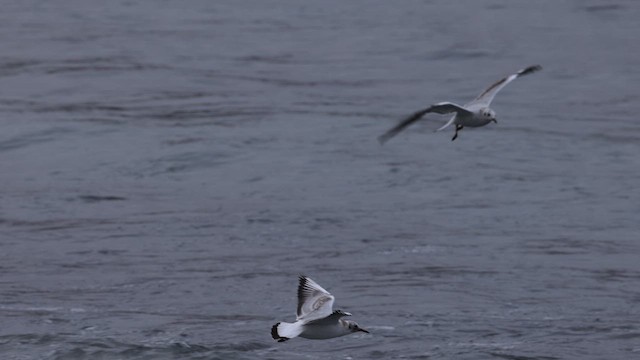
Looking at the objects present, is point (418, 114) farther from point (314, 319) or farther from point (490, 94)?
point (314, 319)

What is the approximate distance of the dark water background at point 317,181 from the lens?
16.9 meters

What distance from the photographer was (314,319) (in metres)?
13.8

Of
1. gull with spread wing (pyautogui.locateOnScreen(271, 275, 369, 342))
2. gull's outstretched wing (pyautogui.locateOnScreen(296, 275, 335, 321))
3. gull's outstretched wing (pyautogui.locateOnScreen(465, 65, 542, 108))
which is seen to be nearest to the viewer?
gull with spread wing (pyautogui.locateOnScreen(271, 275, 369, 342))

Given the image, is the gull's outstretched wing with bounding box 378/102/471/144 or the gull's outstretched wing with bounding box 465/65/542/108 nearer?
the gull's outstretched wing with bounding box 378/102/471/144

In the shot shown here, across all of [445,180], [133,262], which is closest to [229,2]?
[445,180]

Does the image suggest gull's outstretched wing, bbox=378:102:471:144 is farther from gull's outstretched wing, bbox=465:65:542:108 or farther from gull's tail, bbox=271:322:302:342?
gull's tail, bbox=271:322:302:342

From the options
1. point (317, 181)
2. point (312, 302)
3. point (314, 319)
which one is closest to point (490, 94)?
point (312, 302)

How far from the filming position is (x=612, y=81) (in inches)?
1071

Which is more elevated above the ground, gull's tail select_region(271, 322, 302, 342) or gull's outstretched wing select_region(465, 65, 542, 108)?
gull's outstretched wing select_region(465, 65, 542, 108)

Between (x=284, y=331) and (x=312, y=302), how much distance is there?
864 millimetres

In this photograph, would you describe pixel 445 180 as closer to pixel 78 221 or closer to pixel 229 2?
pixel 78 221

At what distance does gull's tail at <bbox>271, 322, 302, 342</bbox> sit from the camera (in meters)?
13.2

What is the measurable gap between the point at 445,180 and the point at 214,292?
5204mm

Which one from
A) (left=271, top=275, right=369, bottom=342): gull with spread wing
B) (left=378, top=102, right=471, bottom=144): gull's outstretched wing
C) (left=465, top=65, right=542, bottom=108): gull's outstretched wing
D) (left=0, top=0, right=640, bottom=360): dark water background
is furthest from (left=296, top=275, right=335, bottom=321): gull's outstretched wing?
(left=465, top=65, right=542, bottom=108): gull's outstretched wing
